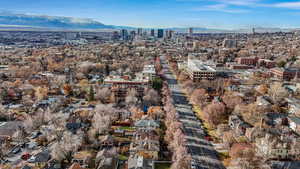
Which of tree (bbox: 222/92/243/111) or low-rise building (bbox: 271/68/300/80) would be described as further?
low-rise building (bbox: 271/68/300/80)

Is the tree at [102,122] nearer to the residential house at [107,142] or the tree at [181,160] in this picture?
the residential house at [107,142]

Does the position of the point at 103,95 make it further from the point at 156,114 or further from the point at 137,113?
the point at 156,114

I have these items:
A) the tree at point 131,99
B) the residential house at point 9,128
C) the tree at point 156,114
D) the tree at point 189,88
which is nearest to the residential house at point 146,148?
the tree at point 156,114

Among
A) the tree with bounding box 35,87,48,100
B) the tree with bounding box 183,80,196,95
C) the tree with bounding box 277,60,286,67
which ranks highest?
the tree with bounding box 277,60,286,67

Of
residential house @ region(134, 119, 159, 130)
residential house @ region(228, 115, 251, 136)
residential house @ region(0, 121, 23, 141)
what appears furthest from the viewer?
residential house @ region(134, 119, 159, 130)

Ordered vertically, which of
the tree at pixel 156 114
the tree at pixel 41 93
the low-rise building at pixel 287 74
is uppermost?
the low-rise building at pixel 287 74

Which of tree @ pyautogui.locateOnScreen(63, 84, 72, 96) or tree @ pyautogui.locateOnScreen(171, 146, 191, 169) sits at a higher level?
tree @ pyautogui.locateOnScreen(63, 84, 72, 96)

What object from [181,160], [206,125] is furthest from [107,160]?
[206,125]

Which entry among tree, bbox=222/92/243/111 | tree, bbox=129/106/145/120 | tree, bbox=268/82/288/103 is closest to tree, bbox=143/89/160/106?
tree, bbox=129/106/145/120

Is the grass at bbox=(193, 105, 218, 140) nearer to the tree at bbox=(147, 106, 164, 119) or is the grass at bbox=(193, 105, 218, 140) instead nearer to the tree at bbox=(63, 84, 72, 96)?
the tree at bbox=(147, 106, 164, 119)
